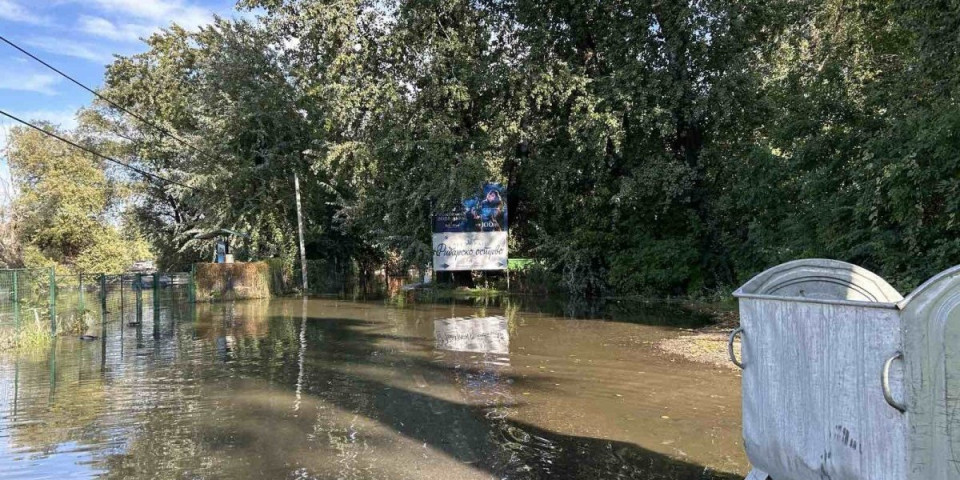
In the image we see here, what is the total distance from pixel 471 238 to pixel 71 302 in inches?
569

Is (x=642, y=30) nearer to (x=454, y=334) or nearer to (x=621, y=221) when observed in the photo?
(x=621, y=221)

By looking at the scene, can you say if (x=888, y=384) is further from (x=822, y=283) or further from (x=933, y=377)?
(x=822, y=283)

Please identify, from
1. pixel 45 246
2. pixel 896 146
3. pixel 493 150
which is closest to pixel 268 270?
pixel 493 150

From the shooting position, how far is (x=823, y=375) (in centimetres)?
333

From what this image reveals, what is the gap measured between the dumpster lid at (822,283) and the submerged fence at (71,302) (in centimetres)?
1401

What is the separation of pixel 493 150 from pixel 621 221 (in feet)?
18.6

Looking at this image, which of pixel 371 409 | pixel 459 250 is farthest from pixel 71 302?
pixel 371 409

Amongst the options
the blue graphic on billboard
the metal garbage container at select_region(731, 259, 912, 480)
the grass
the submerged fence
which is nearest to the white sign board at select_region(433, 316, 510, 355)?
the metal garbage container at select_region(731, 259, 912, 480)

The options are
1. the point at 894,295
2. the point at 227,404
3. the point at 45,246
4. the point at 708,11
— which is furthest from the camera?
the point at 45,246

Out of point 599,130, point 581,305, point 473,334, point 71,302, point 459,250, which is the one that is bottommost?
point 473,334

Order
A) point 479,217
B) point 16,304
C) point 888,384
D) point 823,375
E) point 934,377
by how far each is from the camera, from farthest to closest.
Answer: point 479,217 < point 16,304 < point 823,375 < point 888,384 < point 934,377

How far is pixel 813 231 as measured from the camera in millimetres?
15742

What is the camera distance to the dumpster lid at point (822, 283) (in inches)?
163

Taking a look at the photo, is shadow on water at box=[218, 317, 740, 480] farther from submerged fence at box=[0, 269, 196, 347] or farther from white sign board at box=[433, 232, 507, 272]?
white sign board at box=[433, 232, 507, 272]
